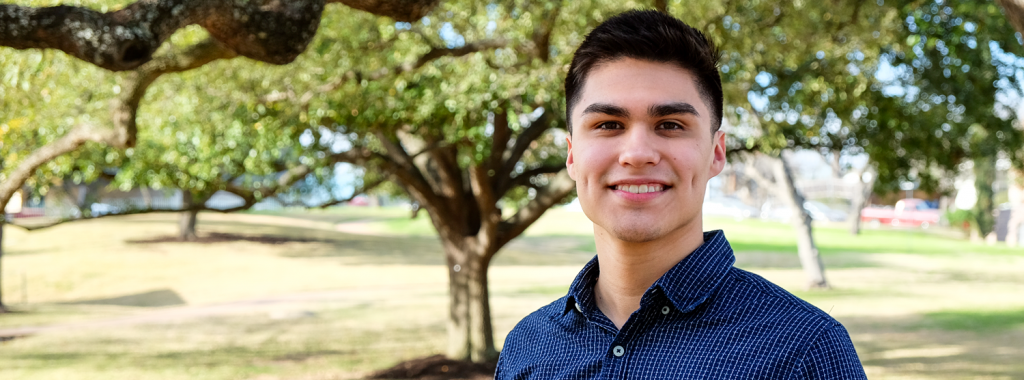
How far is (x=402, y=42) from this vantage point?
A: 393 inches

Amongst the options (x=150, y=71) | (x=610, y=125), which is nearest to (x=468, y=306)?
(x=150, y=71)

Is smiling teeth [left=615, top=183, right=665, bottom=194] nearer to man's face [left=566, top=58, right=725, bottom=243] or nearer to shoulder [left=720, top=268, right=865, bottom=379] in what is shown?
man's face [left=566, top=58, right=725, bottom=243]

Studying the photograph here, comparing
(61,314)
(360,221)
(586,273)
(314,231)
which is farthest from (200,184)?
(360,221)

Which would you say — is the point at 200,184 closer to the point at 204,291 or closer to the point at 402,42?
the point at 402,42

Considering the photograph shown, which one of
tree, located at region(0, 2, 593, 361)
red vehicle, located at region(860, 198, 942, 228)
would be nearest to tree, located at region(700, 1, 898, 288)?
tree, located at region(0, 2, 593, 361)

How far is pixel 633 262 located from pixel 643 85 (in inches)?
15.2

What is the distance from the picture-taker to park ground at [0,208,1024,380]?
15.9m

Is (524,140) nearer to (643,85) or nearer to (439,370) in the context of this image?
(439,370)

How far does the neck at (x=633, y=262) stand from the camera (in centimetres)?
175

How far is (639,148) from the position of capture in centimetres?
165

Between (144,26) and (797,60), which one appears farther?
(797,60)

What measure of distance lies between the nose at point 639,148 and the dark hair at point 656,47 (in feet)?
0.56

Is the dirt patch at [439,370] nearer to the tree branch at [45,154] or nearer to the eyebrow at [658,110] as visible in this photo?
the tree branch at [45,154]

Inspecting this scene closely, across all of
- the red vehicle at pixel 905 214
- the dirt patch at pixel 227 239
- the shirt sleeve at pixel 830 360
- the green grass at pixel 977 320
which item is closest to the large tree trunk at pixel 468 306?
the shirt sleeve at pixel 830 360
